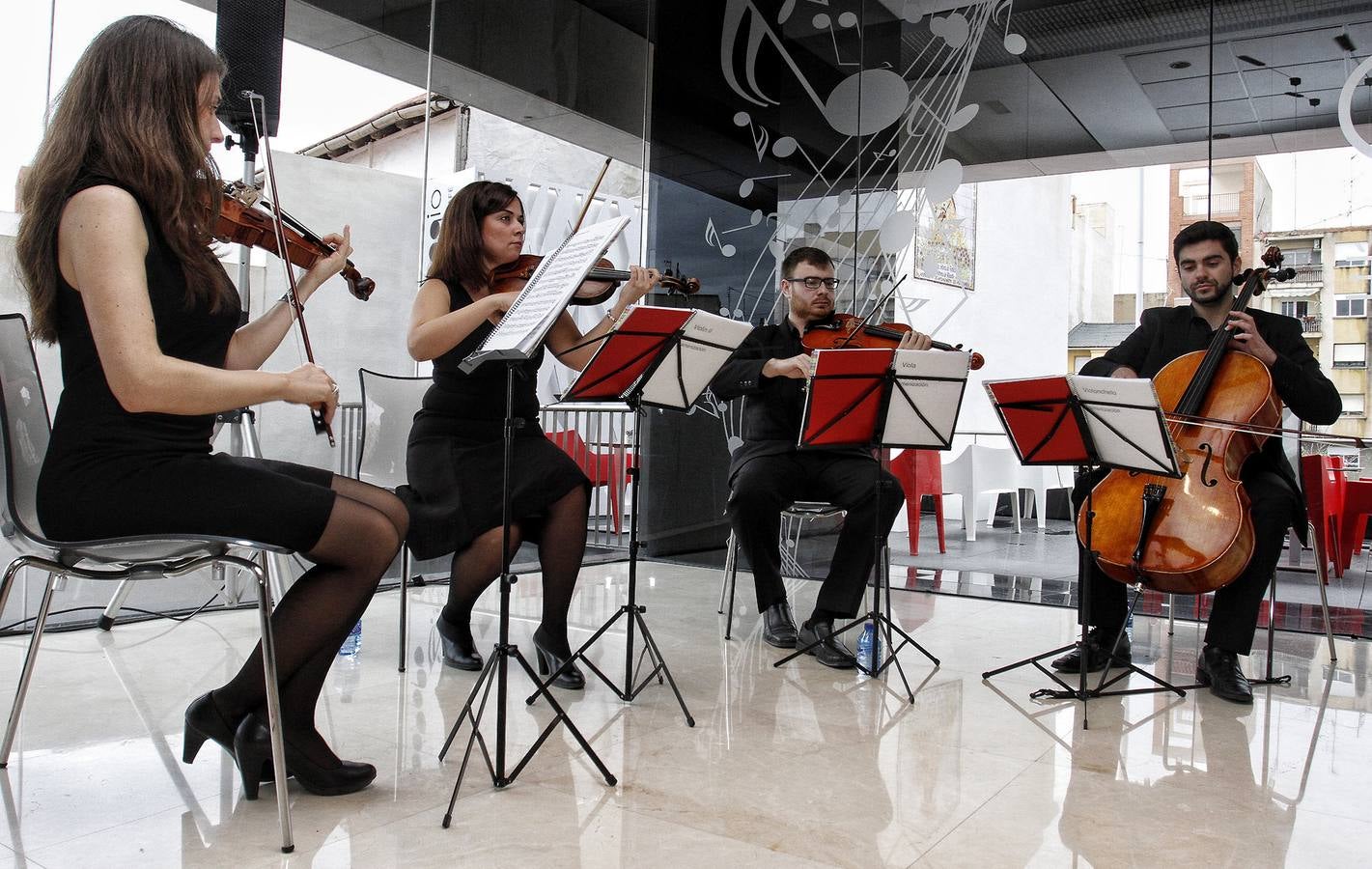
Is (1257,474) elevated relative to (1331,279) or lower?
lower

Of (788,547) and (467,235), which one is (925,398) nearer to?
(467,235)

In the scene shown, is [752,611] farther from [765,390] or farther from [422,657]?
[422,657]

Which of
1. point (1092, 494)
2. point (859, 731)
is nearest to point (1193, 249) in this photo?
point (1092, 494)

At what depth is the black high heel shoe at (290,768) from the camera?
5.56 feet

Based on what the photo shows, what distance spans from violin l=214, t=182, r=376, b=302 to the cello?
75.9 inches

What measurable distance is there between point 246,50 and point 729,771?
2.71 meters

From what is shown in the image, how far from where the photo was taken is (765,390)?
3279mm

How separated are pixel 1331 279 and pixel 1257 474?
1225mm

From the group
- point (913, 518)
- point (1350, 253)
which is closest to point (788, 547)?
point (913, 518)

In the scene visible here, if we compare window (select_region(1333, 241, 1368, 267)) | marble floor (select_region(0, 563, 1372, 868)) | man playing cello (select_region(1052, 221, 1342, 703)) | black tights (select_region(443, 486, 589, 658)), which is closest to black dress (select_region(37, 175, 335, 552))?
marble floor (select_region(0, 563, 1372, 868))

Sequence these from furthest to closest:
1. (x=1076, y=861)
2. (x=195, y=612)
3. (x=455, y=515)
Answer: (x=195, y=612), (x=455, y=515), (x=1076, y=861)

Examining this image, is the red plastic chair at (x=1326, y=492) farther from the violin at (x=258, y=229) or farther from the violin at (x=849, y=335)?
the violin at (x=258, y=229)

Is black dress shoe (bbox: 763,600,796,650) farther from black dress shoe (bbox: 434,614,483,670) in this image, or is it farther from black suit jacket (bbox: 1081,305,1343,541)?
black suit jacket (bbox: 1081,305,1343,541)

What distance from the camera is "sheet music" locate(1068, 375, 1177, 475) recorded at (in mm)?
2244
